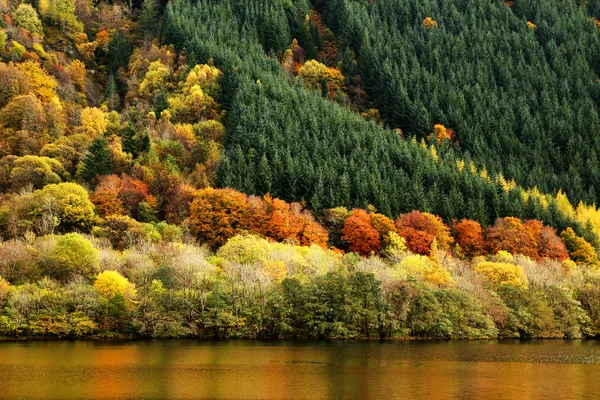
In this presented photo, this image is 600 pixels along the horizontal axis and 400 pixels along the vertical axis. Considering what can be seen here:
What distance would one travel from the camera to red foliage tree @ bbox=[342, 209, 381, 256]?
180m

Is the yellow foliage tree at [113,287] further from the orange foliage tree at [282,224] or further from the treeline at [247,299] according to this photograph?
the orange foliage tree at [282,224]

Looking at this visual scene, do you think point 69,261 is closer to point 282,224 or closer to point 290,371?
point 282,224

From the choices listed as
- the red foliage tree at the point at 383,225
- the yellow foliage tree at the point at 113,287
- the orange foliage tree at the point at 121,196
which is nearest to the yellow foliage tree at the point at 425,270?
the red foliage tree at the point at 383,225

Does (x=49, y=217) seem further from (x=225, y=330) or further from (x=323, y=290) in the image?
(x=323, y=290)

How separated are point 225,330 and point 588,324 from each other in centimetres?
6127

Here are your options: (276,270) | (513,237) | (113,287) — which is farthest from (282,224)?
(113,287)

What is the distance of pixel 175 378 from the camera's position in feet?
262

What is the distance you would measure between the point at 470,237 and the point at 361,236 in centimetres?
2700

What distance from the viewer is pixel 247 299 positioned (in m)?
128

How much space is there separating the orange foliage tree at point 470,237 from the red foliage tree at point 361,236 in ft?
71.1

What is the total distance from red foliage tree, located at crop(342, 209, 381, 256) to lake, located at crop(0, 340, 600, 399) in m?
60.3

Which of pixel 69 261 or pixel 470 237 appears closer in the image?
pixel 69 261

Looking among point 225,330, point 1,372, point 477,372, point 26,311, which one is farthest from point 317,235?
point 1,372

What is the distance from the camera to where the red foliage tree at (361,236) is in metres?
180
